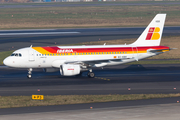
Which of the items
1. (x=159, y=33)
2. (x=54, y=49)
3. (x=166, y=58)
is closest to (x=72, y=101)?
(x=54, y=49)

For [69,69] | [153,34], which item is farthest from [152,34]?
[69,69]

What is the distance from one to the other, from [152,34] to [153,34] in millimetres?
158

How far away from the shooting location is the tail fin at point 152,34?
41.9 meters

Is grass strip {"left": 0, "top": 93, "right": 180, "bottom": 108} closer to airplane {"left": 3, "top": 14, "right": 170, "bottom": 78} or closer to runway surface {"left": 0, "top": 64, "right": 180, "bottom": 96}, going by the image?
runway surface {"left": 0, "top": 64, "right": 180, "bottom": 96}

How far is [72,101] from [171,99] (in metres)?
9.44

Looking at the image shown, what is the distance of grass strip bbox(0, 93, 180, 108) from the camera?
86.3ft

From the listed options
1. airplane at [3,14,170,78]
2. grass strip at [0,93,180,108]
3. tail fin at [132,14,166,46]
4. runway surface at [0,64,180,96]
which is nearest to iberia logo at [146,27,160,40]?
tail fin at [132,14,166,46]

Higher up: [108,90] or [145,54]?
[145,54]

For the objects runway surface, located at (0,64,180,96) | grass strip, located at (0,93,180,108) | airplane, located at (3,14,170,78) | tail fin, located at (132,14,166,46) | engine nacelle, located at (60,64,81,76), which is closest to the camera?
grass strip, located at (0,93,180,108)

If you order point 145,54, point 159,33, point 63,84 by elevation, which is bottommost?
point 63,84

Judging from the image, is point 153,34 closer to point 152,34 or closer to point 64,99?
point 152,34

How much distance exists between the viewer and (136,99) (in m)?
27.5

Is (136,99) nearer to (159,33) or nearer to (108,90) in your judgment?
(108,90)

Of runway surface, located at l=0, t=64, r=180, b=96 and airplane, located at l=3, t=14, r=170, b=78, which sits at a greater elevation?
airplane, located at l=3, t=14, r=170, b=78
